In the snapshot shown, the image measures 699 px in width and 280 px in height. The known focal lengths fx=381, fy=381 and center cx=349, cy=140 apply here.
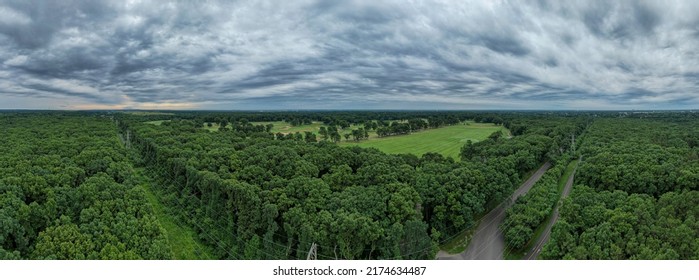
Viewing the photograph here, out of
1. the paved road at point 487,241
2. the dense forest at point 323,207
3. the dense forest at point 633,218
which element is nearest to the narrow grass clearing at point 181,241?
the dense forest at point 323,207

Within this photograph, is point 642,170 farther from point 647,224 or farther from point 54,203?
point 54,203

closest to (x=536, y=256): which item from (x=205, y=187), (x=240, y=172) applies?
(x=240, y=172)

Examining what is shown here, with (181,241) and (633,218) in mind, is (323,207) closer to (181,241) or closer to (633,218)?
(181,241)

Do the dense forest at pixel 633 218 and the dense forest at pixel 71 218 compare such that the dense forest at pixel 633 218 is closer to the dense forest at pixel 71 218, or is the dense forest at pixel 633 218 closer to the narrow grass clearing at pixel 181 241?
the dense forest at pixel 71 218

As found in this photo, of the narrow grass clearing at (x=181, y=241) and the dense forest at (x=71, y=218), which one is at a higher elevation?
the dense forest at (x=71, y=218)

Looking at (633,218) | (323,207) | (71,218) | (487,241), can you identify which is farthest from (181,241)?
(633,218)

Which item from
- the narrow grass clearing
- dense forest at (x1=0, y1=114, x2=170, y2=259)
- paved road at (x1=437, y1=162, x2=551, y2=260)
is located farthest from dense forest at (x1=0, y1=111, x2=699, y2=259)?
paved road at (x1=437, y1=162, x2=551, y2=260)

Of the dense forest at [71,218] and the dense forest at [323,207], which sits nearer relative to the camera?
the dense forest at [71,218]

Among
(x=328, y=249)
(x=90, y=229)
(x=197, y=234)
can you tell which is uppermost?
(x=90, y=229)

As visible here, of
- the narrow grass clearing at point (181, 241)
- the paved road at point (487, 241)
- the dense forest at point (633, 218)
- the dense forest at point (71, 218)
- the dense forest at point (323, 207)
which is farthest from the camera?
the narrow grass clearing at point (181, 241)
